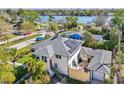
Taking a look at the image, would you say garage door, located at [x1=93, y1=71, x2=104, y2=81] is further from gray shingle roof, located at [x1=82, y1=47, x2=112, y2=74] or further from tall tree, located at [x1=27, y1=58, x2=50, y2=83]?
tall tree, located at [x1=27, y1=58, x2=50, y2=83]

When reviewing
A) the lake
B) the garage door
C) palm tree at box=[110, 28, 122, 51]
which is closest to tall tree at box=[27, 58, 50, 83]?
the lake

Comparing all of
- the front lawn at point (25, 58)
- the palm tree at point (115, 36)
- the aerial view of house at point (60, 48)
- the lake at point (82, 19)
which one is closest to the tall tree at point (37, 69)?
the aerial view of house at point (60, 48)

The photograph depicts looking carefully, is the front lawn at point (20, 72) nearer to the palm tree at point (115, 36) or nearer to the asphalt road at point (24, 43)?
the asphalt road at point (24, 43)

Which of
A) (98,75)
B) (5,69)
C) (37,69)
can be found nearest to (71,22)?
(37,69)

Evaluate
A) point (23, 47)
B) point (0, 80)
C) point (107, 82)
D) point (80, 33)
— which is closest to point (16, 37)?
point (23, 47)

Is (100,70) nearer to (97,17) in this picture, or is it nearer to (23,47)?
(97,17)

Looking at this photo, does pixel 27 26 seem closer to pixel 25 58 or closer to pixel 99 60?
pixel 25 58

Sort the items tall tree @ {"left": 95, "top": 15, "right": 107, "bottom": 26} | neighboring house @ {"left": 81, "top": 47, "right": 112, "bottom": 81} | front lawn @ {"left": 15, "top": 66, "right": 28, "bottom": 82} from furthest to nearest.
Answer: neighboring house @ {"left": 81, "top": 47, "right": 112, "bottom": 81} < front lawn @ {"left": 15, "top": 66, "right": 28, "bottom": 82} < tall tree @ {"left": 95, "top": 15, "right": 107, "bottom": 26}
